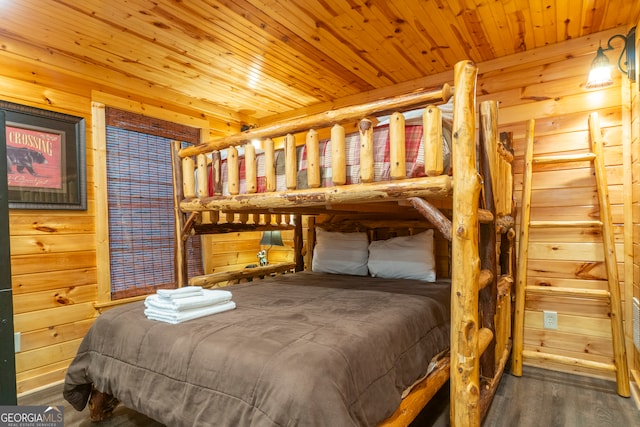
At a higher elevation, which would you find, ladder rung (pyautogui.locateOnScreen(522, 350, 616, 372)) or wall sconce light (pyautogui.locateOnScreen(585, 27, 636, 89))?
wall sconce light (pyautogui.locateOnScreen(585, 27, 636, 89))

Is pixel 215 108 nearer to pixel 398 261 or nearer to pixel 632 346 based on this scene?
pixel 398 261

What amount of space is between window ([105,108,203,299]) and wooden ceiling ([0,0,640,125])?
322mm

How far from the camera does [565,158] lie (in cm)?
223

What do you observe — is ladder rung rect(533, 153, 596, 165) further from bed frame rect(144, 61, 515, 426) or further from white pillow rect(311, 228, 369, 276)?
white pillow rect(311, 228, 369, 276)

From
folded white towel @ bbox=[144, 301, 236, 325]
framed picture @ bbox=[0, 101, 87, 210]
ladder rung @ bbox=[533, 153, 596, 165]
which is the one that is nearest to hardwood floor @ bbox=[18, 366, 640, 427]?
folded white towel @ bbox=[144, 301, 236, 325]

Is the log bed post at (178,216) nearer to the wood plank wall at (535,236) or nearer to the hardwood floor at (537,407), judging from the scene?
the wood plank wall at (535,236)

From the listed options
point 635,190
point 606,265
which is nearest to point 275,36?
point 635,190

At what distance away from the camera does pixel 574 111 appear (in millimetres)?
2383

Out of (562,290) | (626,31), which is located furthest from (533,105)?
(562,290)

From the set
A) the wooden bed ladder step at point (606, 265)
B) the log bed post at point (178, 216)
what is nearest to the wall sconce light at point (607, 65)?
the wooden bed ladder step at point (606, 265)

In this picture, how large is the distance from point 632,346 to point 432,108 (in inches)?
82.3

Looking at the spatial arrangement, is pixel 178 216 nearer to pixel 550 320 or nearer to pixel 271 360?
pixel 271 360

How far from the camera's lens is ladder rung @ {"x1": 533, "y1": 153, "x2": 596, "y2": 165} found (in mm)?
2176

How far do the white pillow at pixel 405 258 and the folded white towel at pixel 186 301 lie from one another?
4.43 feet
